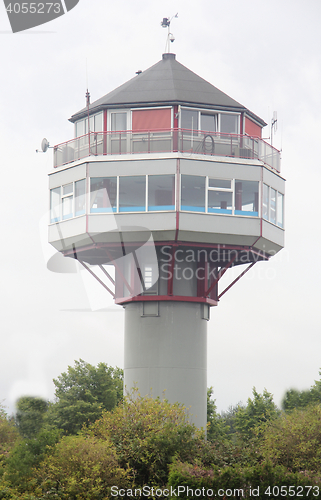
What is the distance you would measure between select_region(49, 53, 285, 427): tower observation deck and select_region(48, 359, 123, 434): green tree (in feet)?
58.4

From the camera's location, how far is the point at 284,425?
82.5 ft

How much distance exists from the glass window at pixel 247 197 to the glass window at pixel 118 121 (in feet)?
18.8

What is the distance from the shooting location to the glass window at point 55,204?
32.0 meters

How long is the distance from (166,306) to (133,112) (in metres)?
8.69

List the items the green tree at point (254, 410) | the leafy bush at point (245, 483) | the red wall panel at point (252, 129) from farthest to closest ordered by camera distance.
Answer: the green tree at point (254, 410) < the red wall panel at point (252, 129) < the leafy bush at point (245, 483)

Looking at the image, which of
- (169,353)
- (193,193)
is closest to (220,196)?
(193,193)

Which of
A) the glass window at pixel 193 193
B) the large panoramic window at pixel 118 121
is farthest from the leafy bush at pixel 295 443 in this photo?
the large panoramic window at pixel 118 121

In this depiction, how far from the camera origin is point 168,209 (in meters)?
29.1

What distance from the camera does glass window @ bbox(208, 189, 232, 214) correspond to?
2954cm

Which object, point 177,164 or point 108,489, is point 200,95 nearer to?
point 177,164

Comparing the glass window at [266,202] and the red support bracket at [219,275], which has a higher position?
the glass window at [266,202]

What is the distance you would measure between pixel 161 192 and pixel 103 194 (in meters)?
2.55

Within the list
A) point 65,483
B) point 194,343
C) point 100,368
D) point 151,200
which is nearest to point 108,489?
point 65,483

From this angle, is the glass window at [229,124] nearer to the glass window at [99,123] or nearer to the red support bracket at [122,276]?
the glass window at [99,123]
